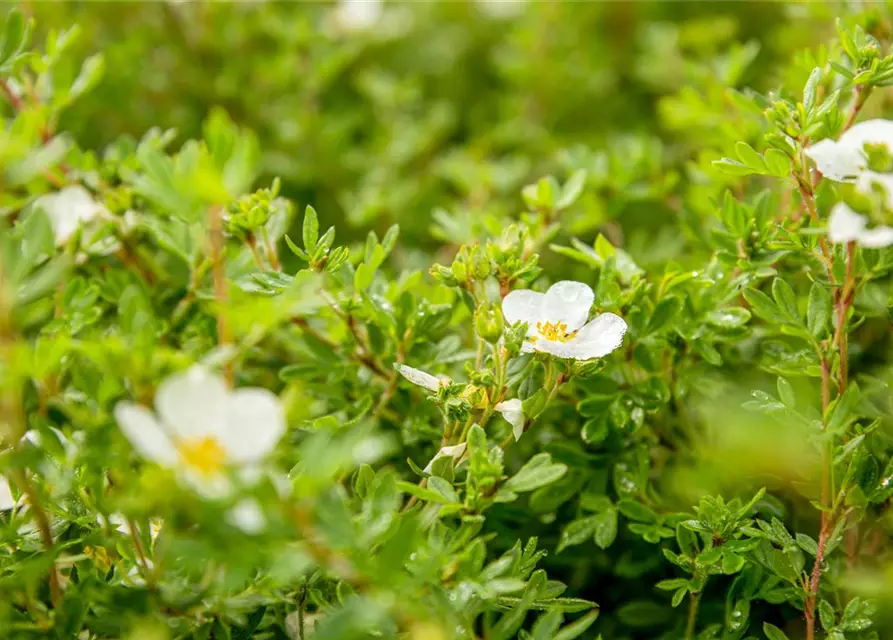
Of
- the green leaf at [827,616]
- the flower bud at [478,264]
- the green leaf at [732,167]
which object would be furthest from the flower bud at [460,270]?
the green leaf at [827,616]

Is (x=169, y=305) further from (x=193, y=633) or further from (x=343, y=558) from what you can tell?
(x=343, y=558)

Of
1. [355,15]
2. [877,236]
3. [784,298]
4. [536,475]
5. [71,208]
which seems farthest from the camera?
[355,15]

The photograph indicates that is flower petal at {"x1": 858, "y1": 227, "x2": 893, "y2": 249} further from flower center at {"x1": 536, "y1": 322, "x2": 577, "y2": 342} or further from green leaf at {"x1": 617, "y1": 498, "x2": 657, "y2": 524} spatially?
green leaf at {"x1": 617, "y1": 498, "x2": 657, "y2": 524}

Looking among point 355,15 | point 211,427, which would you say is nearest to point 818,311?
point 211,427

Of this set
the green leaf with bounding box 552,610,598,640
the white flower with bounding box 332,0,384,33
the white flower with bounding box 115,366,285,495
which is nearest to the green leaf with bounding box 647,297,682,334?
the green leaf with bounding box 552,610,598,640

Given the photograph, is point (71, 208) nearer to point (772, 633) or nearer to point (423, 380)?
point (423, 380)

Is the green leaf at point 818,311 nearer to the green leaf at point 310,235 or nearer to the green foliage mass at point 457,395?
the green foliage mass at point 457,395
